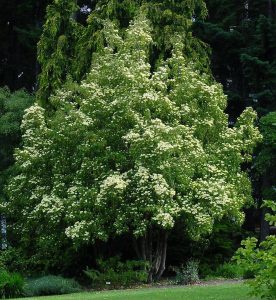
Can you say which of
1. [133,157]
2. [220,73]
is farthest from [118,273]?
[220,73]

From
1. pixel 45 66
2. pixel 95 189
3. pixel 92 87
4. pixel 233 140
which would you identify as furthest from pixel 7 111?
pixel 233 140

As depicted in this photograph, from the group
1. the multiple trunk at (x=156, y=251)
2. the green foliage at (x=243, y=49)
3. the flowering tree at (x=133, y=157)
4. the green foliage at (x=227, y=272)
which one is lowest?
the green foliage at (x=227, y=272)

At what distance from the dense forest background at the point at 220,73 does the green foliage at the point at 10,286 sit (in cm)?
321

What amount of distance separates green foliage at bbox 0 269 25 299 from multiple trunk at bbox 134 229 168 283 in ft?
12.3

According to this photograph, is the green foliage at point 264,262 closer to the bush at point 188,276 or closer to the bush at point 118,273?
the bush at point 188,276

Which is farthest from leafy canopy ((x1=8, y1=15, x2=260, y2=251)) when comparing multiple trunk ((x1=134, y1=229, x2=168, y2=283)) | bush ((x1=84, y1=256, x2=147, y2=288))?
bush ((x1=84, y1=256, x2=147, y2=288))

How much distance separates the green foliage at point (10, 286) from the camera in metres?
15.2

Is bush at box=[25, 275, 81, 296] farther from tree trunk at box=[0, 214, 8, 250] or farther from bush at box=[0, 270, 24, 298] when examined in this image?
tree trunk at box=[0, 214, 8, 250]

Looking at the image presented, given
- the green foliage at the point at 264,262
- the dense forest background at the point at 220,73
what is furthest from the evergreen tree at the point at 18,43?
the green foliage at the point at 264,262

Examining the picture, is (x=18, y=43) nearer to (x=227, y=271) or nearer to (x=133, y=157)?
(x=133, y=157)

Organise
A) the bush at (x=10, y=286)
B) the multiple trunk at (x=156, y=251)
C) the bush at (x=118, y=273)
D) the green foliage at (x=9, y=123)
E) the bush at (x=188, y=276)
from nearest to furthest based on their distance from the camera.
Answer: the bush at (x=10, y=286) → the bush at (x=188, y=276) → the bush at (x=118, y=273) → the multiple trunk at (x=156, y=251) → the green foliage at (x=9, y=123)

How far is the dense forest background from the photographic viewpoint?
1952 centimetres

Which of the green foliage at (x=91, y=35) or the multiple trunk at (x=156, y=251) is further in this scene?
the green foliage at (x=91, y=35)

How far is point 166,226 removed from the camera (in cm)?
1540
